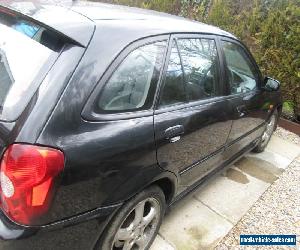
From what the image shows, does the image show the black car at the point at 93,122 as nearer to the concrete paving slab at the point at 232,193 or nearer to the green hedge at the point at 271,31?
the concrete paving slab at the point at 232,193

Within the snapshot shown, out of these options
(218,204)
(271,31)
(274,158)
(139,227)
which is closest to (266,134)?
(274,158)

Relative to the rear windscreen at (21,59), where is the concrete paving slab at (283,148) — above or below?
below

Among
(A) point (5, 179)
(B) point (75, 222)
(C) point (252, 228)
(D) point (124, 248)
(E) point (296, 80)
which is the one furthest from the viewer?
(E) point (296, 80)

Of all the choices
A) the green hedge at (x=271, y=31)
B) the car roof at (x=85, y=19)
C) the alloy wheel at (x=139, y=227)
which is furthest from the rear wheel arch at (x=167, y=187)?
the green hedge at (x=271, y=31)

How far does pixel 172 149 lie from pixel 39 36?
1163 millimetres

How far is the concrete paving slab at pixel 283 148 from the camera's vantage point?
522 cm

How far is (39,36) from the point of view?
1966mm

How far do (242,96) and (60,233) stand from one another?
92.8 inches

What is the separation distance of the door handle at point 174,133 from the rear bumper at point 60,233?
0.61 metres

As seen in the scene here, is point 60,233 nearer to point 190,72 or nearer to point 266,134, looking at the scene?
point 190,72

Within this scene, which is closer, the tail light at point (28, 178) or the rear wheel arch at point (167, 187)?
the tail light at point (28, 178)

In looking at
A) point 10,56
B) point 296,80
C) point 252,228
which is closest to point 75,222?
point 10,56

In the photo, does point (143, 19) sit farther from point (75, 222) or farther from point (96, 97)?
point (75, 222)

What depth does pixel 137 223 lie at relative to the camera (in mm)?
2523
